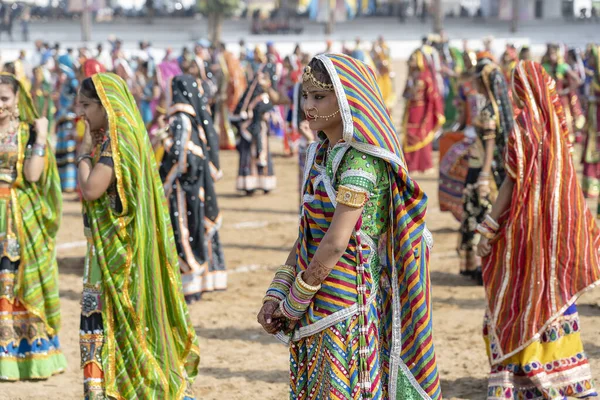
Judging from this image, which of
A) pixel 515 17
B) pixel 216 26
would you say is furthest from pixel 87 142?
pixel 515 17

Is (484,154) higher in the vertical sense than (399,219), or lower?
lower

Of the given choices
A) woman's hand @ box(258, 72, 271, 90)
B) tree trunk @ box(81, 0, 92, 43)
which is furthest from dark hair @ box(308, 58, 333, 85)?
tree trunk @ box(81, 0, 92, 43)

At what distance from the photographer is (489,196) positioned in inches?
341

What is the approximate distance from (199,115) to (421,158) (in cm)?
843

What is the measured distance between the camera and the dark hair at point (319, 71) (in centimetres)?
367

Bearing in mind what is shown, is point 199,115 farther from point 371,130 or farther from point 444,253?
point 371,130

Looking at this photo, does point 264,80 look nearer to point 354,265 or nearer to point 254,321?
point 254,321

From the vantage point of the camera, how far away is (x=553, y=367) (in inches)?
211

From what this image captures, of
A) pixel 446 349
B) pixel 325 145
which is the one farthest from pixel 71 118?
pixel 325 145

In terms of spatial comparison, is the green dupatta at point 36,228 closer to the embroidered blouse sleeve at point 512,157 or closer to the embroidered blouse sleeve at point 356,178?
the embroidered blouse sleeve at point 512,157

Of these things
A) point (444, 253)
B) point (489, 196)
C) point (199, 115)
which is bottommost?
point (444, 253)

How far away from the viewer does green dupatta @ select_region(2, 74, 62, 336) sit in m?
6.30

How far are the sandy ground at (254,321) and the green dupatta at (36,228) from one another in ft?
1.78

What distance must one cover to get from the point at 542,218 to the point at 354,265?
201 centimetres
